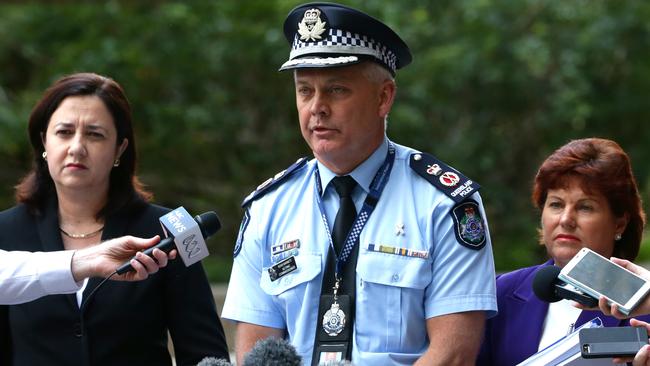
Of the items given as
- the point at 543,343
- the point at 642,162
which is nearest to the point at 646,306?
the point at 543,343

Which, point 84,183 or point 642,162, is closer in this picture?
point 84,183

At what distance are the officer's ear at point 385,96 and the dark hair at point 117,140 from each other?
3.63 feet

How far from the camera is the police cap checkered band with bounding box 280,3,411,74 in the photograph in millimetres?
3854

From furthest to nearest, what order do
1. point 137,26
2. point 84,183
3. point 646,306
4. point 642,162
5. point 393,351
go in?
point 642,162 < point 137,26 < point 84,183 < point 393,351 < point 646,306

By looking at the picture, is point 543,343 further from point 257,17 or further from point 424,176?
point 257,17

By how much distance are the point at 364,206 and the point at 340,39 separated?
0.58 m

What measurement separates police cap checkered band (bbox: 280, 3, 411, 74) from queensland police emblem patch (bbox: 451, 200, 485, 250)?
0.57m

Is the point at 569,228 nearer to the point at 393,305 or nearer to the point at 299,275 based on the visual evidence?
the point at 393,305

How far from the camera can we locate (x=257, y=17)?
1138cm

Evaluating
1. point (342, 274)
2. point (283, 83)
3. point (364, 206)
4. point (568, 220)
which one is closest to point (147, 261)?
point (342, 274)

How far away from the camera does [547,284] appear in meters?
3.47

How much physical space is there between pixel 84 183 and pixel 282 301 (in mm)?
966

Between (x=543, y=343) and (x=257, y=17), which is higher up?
(x=257, y=17)

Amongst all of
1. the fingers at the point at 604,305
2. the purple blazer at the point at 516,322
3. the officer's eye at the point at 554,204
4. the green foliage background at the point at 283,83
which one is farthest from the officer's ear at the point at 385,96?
the green foliage background at the point at 283,83
